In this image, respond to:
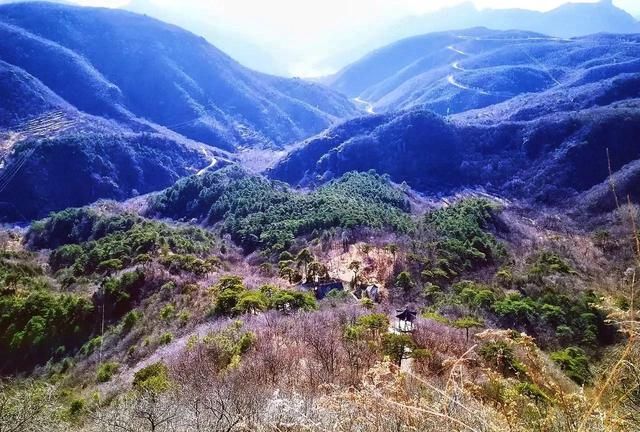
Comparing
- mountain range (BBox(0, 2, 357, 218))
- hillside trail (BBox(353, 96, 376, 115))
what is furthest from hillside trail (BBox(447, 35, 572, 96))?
mountain range (BBox(0, 2, 357, 218))

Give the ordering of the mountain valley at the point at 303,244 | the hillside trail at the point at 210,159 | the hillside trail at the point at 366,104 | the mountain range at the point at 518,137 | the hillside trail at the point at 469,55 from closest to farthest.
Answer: the mountain valley at the point at 303,244, the mountain range at the point at 518,137, the hillside trail at the point at 210,159, the hillside trail at the point at 469,55, the hillside trail at the point at 366,104

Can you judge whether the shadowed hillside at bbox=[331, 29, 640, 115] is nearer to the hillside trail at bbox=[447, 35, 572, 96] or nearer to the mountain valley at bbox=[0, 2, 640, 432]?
the hillside trail at bbox=[447, 35, 572, 96]

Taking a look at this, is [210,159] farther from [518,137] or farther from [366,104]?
[366,104]

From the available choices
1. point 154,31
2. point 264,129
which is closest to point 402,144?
point 264,129

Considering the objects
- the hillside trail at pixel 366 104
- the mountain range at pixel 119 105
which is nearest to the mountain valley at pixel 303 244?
the mountain range at pixel 119 105

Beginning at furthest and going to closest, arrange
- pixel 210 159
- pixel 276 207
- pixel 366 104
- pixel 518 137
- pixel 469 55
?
pixel 366 104 < pixel 469 55 < pixel 210 159 < pixel 518 137 < pixel 276 207

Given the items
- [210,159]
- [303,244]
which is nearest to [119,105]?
[210,159]

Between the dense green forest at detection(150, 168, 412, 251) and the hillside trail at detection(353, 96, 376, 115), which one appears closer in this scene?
the dense green forest at detection(150, 168, 412, 251)

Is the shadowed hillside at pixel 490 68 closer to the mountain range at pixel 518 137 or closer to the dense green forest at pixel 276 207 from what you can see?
the mountain range at pixel 518 137

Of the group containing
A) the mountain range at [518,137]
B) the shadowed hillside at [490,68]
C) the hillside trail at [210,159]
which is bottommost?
the hillside trail at [210,159]

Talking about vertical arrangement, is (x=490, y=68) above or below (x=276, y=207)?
above

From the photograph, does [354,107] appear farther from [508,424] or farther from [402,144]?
[508,424]
